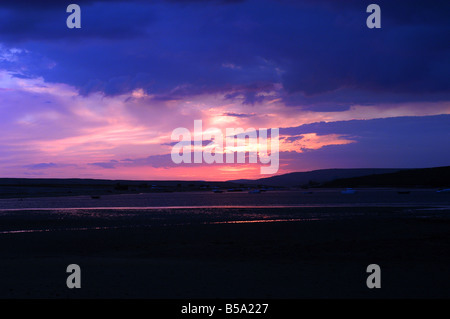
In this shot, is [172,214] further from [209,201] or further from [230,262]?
[209,201]

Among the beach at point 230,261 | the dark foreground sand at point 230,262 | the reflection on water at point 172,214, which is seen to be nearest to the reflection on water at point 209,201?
the reflection on water at point 172,214

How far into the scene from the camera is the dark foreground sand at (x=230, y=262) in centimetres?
1334

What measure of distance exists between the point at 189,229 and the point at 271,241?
8.20 metres

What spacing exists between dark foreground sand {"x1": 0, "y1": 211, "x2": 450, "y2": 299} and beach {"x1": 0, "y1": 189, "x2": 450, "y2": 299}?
1.3 inches

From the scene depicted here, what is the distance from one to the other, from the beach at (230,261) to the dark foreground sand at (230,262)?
3 centimetres

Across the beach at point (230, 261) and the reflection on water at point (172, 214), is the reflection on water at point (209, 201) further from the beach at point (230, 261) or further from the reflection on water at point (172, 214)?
the beach at point (230, 261)

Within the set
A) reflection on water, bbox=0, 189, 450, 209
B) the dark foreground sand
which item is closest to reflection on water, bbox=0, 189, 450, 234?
reflection on water, bbox=0, 189, 450, 209

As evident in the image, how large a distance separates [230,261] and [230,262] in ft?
0.87

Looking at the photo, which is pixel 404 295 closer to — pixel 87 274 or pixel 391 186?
pixel 87 274

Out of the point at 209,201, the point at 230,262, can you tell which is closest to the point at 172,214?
the point at 230,262

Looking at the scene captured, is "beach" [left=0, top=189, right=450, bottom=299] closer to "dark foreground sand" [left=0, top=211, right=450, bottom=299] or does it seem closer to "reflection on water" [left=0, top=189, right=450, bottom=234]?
"dark foreground sand" [left=0, top=211, right=450, bottom=299]

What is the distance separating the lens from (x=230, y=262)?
1806 centimetres

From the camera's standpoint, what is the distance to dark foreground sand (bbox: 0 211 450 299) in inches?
525
